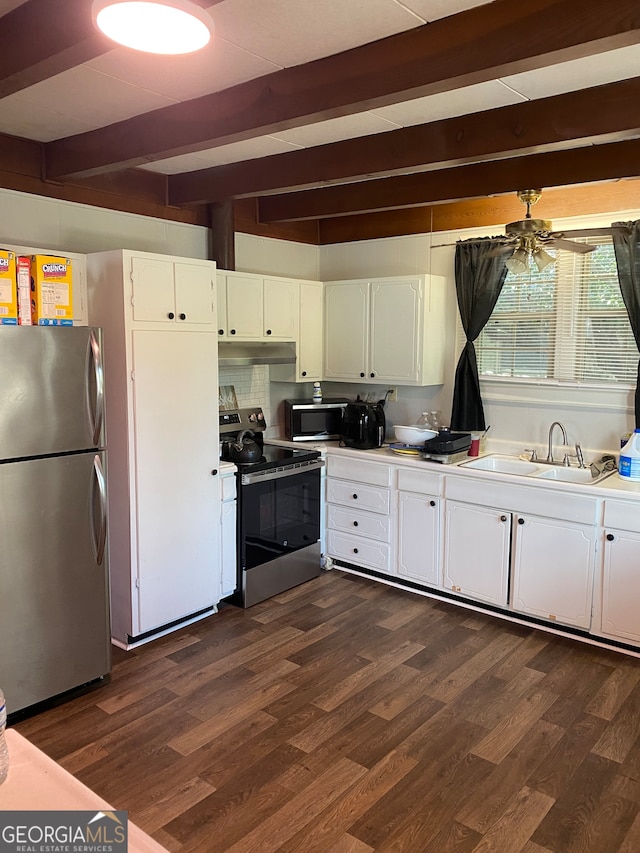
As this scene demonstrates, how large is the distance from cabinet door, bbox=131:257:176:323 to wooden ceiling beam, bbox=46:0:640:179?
1.69ft

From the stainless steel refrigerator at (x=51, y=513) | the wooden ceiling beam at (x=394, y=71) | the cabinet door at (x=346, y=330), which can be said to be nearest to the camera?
the wooden ceiling beam at (x=394, y=71)

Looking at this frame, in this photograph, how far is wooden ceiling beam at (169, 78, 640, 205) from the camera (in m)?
2.61

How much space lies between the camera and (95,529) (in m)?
3.03

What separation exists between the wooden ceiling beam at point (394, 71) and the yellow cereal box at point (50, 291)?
62 cm

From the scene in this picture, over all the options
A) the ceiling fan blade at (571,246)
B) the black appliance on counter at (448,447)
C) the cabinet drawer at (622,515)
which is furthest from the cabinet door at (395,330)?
the cabinet drawer at (622,515)

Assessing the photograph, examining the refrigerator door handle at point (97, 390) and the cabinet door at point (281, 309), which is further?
the cabinet door at point (281, 309)

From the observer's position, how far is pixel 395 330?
463cm

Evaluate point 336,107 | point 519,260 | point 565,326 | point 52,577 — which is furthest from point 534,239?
point 52,577

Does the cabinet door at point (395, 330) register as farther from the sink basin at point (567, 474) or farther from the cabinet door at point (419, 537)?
the sink basin at point (567, 474)

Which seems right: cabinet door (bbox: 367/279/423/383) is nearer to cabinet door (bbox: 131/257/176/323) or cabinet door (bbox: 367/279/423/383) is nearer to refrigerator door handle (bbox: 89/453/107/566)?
cabinet door (bbox: 131/257/176/323)

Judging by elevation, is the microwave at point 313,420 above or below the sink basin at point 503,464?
above

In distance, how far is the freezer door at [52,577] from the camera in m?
2.77

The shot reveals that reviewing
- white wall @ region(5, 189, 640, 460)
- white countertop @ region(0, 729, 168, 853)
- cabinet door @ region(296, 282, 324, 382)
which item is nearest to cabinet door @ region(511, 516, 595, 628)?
white wall @ region(5, 189, 640, 460)

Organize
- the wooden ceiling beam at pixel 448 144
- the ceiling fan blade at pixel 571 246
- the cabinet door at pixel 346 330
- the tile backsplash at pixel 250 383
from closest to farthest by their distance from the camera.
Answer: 1. the wooden ceiling beam at pixel 448 144
2. the ceiling fan blade at pixel 571 246
3. the tile backsplash at pixel 250 383
4. the cabinet door at pixel 346 330
